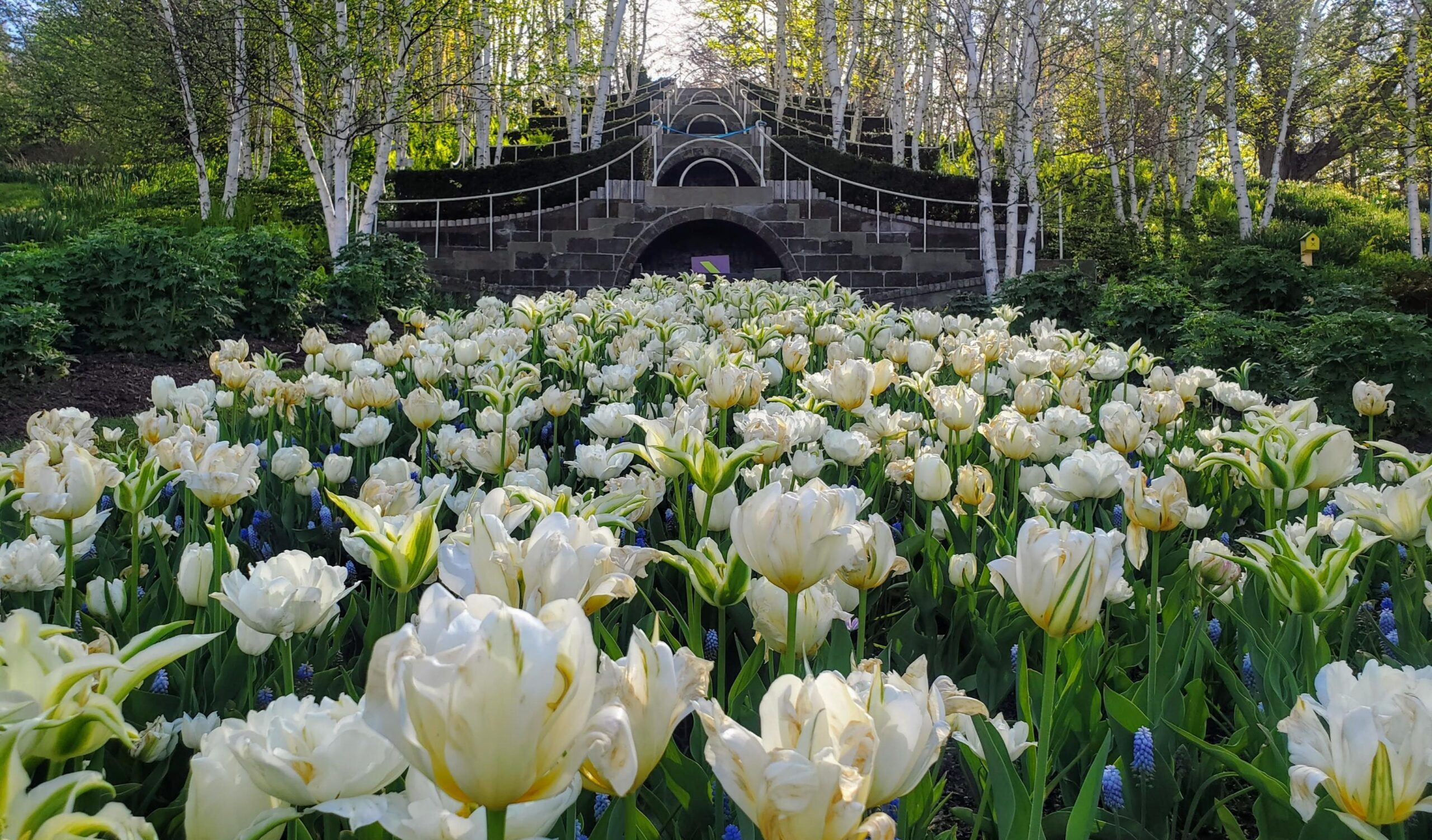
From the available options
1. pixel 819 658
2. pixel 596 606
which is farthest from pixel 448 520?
pixel 596 606

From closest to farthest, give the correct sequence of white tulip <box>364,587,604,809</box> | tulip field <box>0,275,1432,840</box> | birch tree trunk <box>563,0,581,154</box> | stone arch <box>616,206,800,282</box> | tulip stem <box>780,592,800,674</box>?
white tulip <box>364,587,604,809</box>, tulip field <box>0,275,1432,840</box>, tulip stem <box>780,592,800,674</box>, birch tree trunk <box>563,0,581,154</box>, stone arch <box>616,206,800,282</box>

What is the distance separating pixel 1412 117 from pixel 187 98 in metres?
17.5

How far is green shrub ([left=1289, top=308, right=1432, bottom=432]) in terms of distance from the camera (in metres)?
6.03

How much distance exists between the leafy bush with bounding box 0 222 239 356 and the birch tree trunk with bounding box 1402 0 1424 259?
575 inches

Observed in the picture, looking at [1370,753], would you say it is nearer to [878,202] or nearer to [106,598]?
[106,598]

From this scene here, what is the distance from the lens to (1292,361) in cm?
661

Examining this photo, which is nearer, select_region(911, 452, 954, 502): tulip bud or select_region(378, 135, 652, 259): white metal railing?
select_region(911, 452, 954, 502): tulip bud

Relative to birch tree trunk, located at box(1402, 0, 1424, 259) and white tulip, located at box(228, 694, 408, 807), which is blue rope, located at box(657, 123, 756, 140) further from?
white tulip, located at box(228, 694, 408, 807)

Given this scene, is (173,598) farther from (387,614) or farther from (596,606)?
(596,606)

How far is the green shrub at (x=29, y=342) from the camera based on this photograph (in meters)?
6.23

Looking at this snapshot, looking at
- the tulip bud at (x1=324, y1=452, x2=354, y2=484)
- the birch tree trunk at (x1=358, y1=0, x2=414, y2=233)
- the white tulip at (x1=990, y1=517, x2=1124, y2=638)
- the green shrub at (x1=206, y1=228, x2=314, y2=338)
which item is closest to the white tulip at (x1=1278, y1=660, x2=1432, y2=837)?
the white tulip at (x1=990, y1=517, x2=1124, y2=638)

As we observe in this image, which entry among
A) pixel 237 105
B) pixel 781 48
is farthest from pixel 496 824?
pixel 781 48

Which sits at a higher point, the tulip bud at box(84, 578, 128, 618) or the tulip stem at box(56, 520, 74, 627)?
the tulip stem at box(56, 520, 74, 627)

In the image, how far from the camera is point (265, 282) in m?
8.84
